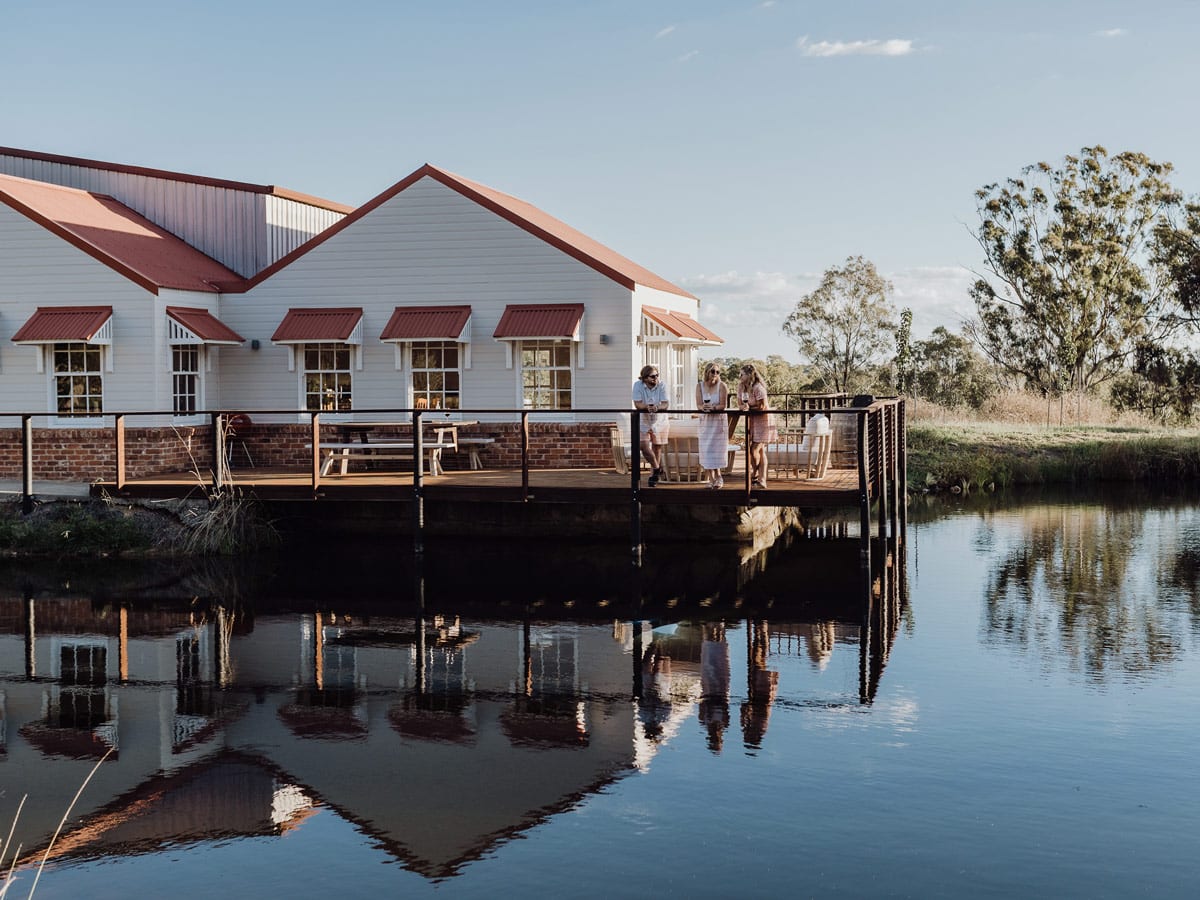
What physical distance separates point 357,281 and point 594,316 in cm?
371

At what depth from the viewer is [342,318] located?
20703 millimetres

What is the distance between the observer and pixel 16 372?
20.2 metres

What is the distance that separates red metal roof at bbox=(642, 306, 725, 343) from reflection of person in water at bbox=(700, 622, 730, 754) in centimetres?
819

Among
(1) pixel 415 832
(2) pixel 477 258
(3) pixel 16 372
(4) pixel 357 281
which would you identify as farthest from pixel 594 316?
(1) pixel 415 832

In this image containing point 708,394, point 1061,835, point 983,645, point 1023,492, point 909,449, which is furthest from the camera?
point 909,449

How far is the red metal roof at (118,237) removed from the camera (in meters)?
19.9

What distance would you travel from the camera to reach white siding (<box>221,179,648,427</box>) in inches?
790

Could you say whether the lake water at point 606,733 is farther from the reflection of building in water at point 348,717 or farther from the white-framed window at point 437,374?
the white-framed window at point 437,374

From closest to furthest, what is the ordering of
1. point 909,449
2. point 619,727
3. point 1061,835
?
point 1061,835 < point 619,727 < point 909,449

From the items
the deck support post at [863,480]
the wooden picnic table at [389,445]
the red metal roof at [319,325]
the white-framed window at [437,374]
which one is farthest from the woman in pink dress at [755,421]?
the red metal roof at [319,325]

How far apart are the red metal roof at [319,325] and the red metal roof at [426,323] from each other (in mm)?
545

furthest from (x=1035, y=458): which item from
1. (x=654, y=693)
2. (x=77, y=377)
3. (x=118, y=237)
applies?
(x=654, y=693)

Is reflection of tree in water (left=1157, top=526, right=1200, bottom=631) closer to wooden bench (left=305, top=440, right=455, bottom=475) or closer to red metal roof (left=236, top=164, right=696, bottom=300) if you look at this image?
red metal roof (left=236, top=164, right=696, bottom=300)

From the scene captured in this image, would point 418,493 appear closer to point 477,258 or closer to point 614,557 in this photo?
point 614,557
